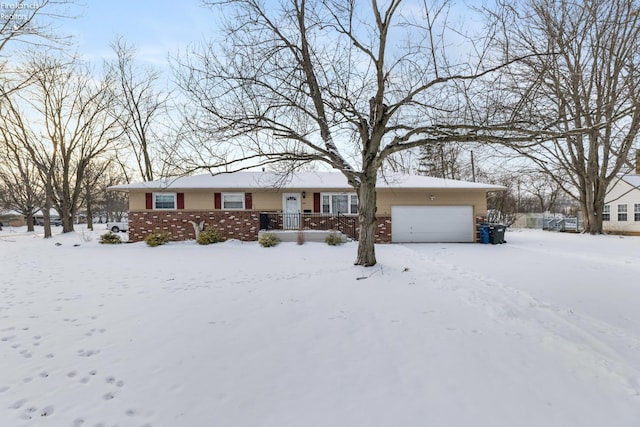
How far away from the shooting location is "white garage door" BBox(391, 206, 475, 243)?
1500cm

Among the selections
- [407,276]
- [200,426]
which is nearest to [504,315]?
[407,276]

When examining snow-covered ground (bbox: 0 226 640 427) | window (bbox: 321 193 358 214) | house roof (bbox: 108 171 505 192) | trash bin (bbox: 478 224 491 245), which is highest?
house roof (bbox: 108 171 505 192)

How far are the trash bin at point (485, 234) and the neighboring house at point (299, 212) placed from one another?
0.40m

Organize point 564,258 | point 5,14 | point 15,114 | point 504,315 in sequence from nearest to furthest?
1. point 504,315
2. point 5,14
3. point 564,258
4. point 15,114

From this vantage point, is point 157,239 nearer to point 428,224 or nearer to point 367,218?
point 367,218

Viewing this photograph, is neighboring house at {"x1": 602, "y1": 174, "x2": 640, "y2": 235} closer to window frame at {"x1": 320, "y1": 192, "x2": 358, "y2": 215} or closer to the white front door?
window frame at {"x1": 320, "y1": 192, "x2": 358, "y2": 215}

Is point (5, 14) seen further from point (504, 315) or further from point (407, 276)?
point (504, 315)

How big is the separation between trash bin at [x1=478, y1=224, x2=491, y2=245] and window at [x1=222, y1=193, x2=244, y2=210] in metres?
11.3

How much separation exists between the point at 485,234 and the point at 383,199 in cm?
488

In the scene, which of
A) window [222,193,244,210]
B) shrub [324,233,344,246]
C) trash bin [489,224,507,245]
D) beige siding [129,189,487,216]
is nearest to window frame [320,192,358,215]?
beige siding [129,189,487,216]

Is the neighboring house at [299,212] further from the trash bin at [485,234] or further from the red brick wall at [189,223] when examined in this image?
the trash bin at [485,234]

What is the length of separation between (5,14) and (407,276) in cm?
887

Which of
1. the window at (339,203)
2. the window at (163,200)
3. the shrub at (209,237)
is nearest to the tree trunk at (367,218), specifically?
the window at (339,203)

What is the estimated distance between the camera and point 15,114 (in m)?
18.5
